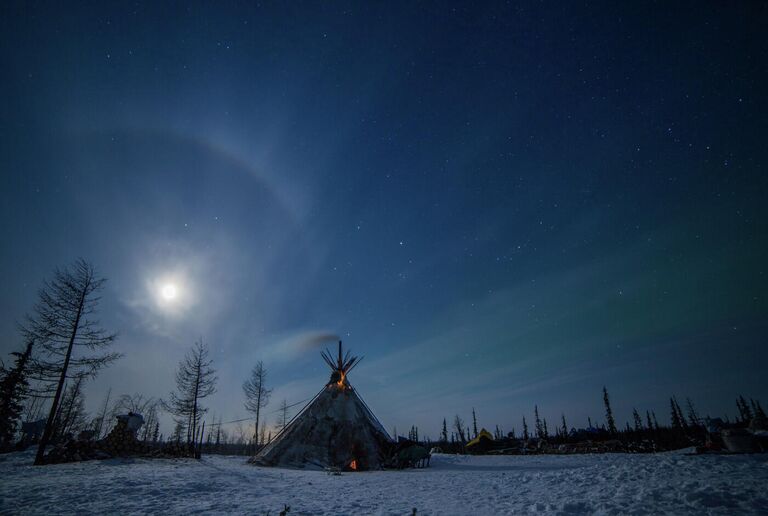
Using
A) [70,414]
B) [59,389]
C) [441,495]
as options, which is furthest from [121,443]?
[70,414]

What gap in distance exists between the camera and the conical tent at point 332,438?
16.5 metres

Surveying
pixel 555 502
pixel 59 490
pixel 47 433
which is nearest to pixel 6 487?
pixel 59 490

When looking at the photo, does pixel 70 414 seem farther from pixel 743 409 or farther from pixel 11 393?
pixel 743 409

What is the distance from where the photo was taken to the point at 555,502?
627cm

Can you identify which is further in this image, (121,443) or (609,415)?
(609,415)

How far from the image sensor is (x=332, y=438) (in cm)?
1758

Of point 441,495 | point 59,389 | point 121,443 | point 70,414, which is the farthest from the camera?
point 70,414

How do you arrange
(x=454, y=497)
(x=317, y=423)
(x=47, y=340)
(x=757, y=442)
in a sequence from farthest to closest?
(x=317, y=423)
(x=47, y=340)
(x=757, y=442)
(x=454, y=497)

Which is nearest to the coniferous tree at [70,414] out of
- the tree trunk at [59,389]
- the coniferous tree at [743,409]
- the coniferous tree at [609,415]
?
the tree trunk at [59,389]

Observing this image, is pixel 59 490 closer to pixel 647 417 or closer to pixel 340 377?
pixel 340 377

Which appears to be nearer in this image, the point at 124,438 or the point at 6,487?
the point at 6,487

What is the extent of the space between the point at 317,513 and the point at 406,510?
5.91ft

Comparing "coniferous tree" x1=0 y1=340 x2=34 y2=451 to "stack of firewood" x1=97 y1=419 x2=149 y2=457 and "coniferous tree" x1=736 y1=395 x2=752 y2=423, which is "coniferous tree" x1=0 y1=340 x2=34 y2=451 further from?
"coniferous tree" x1=736 y1=395 x2=752 y2=423

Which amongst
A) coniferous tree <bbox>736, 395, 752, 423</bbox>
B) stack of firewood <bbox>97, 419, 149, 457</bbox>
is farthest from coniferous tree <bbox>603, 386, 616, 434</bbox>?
stack of firewood <bbox>97, 419, 149, 457</bbox>
